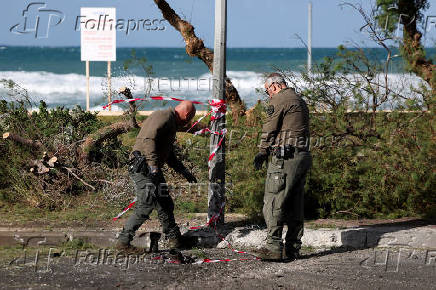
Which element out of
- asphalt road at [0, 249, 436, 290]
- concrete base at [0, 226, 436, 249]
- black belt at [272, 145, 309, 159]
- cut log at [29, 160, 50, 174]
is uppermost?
black belt at [272, 145, 309, 159]

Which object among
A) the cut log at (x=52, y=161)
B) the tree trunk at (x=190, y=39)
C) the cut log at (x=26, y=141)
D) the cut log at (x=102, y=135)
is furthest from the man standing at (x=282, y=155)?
the tree trunk at (x=190, y=39)

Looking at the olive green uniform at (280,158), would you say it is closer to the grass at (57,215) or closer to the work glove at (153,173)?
the work glove at (153,173)

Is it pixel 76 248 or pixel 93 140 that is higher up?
pixel 93 140

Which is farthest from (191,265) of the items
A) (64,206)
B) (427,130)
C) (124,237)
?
(427,130)

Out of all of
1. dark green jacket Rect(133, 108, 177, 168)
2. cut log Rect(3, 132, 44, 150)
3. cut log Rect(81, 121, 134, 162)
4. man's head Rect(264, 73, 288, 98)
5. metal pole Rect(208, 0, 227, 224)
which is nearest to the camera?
dark green jacket Rect(133, 108, 177, 168)

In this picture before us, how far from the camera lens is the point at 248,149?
8688mm

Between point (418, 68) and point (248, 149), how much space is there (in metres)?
3.97

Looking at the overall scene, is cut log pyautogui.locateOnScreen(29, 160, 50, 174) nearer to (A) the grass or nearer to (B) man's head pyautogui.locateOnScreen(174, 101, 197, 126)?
(A) the grass

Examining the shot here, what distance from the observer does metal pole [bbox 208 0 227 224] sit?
7.46 metres

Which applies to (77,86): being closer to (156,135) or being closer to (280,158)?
(156,135)

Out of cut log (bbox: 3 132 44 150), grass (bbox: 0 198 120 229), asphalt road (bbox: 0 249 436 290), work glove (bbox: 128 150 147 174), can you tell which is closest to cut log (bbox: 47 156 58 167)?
cut log (bbox: 3 132 44 150)

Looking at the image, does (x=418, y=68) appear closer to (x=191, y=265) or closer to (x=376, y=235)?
(x=376, y=235)

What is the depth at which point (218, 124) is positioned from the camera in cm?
756

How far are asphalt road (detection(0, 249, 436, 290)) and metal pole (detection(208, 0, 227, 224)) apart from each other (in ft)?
2.72
